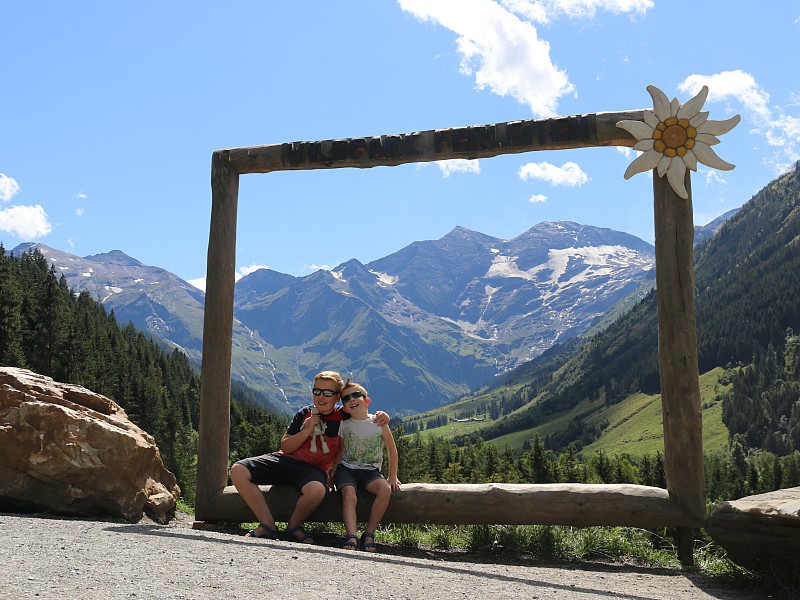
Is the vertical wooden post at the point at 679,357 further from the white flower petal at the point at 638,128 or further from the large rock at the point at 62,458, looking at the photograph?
the large rock at the point at 62,458

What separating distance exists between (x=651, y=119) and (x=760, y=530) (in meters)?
4.58

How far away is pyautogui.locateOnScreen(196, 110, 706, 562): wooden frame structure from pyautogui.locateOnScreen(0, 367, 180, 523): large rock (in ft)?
2.83

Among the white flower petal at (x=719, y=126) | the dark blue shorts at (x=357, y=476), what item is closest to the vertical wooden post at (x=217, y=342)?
the dark blue shorts at (x=357, y=476)

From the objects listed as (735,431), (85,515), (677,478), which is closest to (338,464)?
(85,515)

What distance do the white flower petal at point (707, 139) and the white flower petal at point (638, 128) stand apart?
0.54 metres

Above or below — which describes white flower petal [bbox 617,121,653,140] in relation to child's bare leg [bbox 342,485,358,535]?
above

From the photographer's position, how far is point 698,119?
27.2 ft

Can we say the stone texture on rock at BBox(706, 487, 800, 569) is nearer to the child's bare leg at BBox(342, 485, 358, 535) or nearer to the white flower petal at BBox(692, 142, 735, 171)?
the child's bare leg at BBox(342, 485, 358, 535)

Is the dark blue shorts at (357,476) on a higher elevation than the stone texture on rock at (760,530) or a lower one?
higher

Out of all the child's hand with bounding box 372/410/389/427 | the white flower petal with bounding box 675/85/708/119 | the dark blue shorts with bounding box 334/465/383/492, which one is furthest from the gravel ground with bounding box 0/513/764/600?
the white flower petal with bounding box 675/85/708/119

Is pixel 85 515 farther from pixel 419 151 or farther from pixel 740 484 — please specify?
pixel 740 484

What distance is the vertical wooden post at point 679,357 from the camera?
7980mm

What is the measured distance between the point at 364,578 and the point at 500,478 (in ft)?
228

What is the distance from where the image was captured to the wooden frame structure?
8031mm
